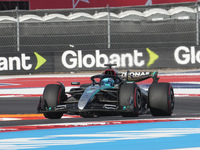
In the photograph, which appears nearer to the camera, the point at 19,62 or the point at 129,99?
the point at 129,99

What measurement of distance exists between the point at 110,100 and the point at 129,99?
0.53 meters

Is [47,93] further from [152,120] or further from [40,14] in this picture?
[40,14]

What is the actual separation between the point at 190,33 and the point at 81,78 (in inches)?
184

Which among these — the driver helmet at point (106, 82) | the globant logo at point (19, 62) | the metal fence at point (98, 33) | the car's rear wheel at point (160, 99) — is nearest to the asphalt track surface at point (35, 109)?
the car's rear wheel at point (160, 99)

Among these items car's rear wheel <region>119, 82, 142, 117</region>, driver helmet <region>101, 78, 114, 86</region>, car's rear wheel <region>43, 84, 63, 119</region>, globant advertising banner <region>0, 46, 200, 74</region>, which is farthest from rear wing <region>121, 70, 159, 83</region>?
globant advertising banner <region>0, 46, 200, 74</region>

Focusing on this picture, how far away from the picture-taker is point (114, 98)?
9.77 m

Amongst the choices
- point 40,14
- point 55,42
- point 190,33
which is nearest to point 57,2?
point 40,14

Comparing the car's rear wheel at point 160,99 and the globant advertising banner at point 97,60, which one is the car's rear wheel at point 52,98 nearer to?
the car's rear wheel at point 160,99

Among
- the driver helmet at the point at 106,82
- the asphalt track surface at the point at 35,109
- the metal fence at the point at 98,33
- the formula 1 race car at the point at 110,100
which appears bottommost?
the asphalt track surface at the point at 35,109

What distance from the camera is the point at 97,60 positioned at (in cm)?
2078

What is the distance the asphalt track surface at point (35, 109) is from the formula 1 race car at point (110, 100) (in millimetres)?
163

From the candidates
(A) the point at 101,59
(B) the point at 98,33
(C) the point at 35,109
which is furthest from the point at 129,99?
(B) the point at 98,33

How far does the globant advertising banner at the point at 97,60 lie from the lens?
2048 cm

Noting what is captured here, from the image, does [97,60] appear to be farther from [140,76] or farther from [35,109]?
[140,76]
